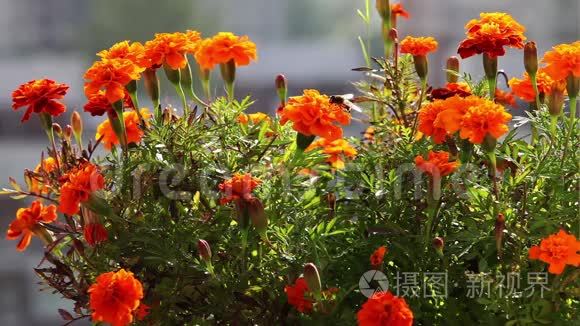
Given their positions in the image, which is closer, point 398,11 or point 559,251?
point 559,251

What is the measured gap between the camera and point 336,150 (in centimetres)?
84

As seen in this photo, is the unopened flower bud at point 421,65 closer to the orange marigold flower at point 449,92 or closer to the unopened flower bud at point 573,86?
the orange marigold flower at point 449,92

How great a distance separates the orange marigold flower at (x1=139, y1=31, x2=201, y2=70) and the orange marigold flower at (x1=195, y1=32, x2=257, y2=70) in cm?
2

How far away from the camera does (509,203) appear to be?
741mm

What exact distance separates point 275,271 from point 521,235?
0.21 meters

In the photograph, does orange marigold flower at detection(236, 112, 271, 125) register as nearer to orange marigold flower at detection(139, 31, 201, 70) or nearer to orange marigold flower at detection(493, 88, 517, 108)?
orange marigold flower at detection(139, 31, 201, 70)

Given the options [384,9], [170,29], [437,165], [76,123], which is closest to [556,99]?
[437,165]

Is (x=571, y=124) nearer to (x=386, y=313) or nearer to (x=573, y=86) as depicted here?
(x=573, y=86)

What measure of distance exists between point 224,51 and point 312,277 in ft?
0.84

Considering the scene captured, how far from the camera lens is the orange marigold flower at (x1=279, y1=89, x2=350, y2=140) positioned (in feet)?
2.37

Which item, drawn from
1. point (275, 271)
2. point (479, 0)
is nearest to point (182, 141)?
point (275, 271)

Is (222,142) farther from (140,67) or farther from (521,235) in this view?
(521,235)

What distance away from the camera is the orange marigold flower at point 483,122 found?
680mm

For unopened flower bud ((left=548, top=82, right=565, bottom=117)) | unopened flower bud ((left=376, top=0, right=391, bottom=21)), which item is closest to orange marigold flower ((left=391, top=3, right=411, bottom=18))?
unopened flower bud ((left=376, top=0, right=391, bottom=21))
